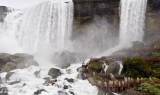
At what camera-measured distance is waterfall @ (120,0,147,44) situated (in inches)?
1366

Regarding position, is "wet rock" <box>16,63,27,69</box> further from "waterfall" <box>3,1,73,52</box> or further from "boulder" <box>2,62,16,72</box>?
"waterfall" <box>3,1,73,52</box>

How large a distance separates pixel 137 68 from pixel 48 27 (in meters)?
20.4

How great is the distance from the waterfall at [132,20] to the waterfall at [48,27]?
8239 millimetres

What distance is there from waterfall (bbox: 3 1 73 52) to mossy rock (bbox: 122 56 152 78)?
17418 mm

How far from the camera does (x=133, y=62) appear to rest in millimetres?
21984

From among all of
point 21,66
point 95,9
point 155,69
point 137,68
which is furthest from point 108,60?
point 95,9

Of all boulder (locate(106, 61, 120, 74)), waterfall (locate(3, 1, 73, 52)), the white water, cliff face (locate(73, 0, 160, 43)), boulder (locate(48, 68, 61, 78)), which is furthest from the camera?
waterfall (locate(3, 1, 73, 52))

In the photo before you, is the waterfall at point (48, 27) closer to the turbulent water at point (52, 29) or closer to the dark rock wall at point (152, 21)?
the turbulent water at point (52, 29)

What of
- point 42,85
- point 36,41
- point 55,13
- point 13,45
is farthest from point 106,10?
point 42,85

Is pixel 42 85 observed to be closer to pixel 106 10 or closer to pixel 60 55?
pixel 60 55

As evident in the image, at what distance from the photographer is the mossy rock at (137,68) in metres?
21.6

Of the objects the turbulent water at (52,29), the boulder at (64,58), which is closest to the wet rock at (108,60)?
the boulder at (64,58)

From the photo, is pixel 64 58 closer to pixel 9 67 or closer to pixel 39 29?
pixel 9 67

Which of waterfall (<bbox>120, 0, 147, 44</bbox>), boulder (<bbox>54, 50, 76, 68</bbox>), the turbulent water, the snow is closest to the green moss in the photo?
the snow
